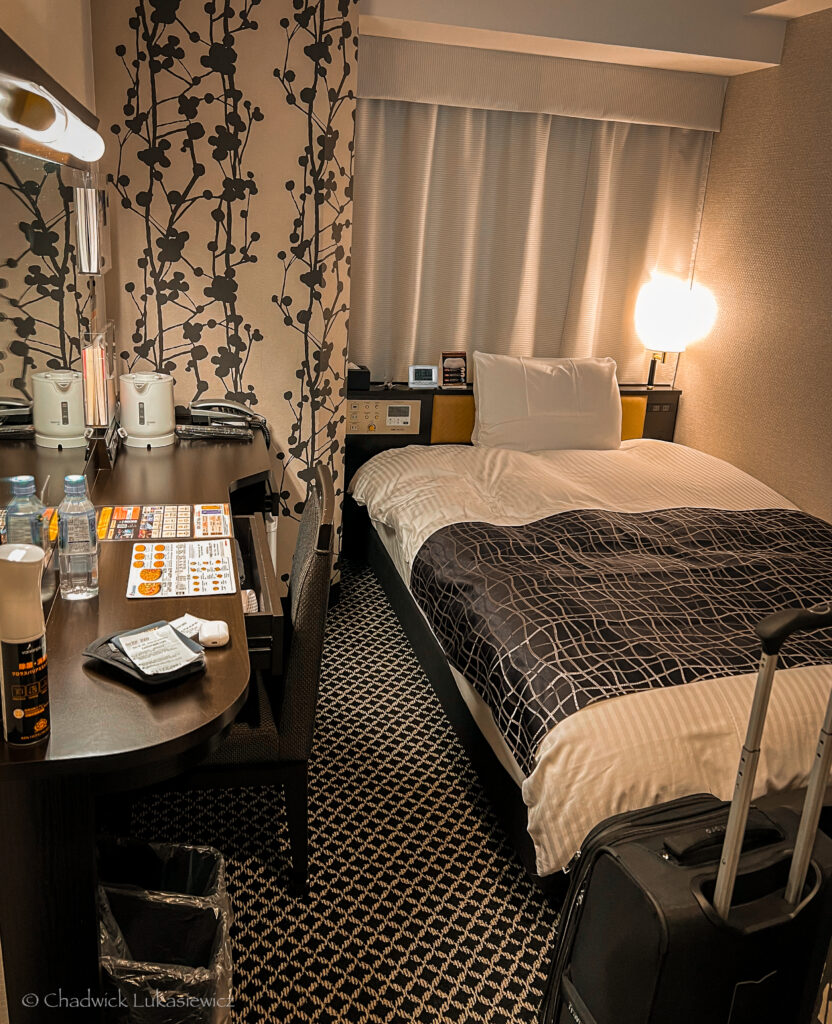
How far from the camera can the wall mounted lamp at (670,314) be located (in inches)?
159

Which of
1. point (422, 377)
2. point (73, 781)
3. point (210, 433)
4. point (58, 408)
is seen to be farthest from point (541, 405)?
point (73, 781)

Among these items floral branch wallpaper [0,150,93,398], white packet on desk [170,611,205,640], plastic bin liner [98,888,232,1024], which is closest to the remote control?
floral branch wallpaper [0,150,93,398]

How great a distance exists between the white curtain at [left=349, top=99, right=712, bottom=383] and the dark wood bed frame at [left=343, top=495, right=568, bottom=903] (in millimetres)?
778

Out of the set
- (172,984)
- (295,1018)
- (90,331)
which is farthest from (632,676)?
(90,331)

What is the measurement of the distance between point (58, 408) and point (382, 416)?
1865 millimetres

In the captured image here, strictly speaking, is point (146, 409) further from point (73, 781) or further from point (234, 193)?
point (73, 781)

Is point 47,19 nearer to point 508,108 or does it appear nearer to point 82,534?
point 82,534

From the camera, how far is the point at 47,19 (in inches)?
84.7

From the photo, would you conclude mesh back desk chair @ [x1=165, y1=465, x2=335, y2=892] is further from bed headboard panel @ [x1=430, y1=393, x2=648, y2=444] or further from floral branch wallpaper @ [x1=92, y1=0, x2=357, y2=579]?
bed headboard panel @ [x1=430, y1=393, x2=648, y2=444]

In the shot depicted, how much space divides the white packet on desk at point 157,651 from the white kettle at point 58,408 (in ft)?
2.09

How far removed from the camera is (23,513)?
160cm

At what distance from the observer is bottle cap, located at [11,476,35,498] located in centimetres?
156

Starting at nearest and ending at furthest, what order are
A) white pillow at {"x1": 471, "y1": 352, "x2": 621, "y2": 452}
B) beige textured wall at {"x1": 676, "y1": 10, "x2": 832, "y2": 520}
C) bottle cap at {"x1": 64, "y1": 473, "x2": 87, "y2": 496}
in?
bottle cap at {"x1": 64, "y1": 473, "x2": 87, "y2": 496}, beige textured wall at {"x1": 676, "y1": 10, "x2": 832, "y2": 520}, white pillow at {"x1": 471, "y1": 352, "x2": 621, "y2": 452}

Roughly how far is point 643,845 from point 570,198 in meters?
3.20
